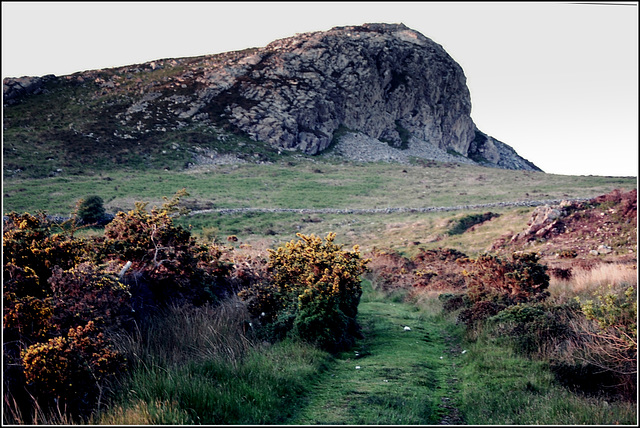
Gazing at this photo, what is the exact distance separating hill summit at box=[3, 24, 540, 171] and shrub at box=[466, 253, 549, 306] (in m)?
64.1

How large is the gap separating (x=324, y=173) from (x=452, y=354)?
201ft

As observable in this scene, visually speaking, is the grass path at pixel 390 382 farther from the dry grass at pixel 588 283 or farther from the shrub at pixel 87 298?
the shrub at pixel 87 298

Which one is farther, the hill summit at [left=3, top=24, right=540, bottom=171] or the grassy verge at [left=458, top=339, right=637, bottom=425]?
the hill summit at [left=3, top=24, right=540, bottom=171]

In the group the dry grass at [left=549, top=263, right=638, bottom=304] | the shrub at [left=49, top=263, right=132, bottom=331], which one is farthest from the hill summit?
the shrub at [left=49, top=263, right=132, bottom=331]

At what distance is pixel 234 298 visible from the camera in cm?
1091

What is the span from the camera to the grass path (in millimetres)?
6145

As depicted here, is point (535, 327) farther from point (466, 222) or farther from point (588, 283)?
point (466, 222)

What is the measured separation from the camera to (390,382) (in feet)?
24.7

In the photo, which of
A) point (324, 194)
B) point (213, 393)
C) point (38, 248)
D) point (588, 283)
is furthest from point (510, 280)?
point (324, 194)

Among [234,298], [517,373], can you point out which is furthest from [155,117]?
[517,373]

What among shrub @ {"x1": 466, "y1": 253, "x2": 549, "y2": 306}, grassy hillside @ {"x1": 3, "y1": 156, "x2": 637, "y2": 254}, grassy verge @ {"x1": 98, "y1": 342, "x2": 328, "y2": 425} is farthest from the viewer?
grassy hillside @ {"x1": 3, "y1": 156, "x2": 637, "y2": 254}

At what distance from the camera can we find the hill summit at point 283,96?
78538 millimetres

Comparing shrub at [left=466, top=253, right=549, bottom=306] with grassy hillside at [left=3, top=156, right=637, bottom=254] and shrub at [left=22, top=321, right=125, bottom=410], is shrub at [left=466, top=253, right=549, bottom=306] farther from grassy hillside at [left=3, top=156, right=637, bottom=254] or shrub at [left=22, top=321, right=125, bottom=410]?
grassy hillside at [left=3, top=156, right=637, bottom=254]

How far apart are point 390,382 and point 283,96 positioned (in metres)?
87.5
